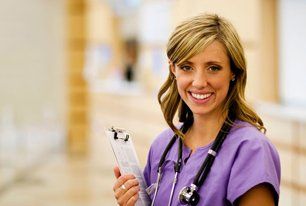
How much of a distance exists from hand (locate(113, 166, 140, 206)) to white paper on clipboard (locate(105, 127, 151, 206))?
32 millimetres

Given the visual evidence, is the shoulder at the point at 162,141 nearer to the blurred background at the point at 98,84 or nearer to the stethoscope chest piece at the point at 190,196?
the stethoscope chest piece at the point at 190,196

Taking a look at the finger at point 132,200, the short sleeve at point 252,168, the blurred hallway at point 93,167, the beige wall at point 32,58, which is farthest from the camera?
the beige wall at point 32,58

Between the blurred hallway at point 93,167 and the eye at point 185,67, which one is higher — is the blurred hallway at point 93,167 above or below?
below

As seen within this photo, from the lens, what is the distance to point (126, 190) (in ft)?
7.23

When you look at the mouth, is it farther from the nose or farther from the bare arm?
the bare arm

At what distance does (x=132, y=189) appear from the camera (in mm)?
2199

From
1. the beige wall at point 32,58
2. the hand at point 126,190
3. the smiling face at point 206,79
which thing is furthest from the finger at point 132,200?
the beige wall at point 32,58

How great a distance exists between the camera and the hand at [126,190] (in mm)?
2193

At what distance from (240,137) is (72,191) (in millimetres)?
6588

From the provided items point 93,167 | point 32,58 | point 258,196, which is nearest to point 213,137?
point 258,196

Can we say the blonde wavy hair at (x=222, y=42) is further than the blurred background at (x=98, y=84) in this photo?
No

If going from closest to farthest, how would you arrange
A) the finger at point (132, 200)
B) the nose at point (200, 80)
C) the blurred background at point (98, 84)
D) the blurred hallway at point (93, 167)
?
the nose at point (200, 80)
the finger at point (132, 200)
the blurred background at point (98, 84)
the blurred hallway at point (93, 167)

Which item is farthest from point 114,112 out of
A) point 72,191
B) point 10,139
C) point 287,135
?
point 287,135

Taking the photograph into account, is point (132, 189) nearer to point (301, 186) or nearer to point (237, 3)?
point (301, 186)
